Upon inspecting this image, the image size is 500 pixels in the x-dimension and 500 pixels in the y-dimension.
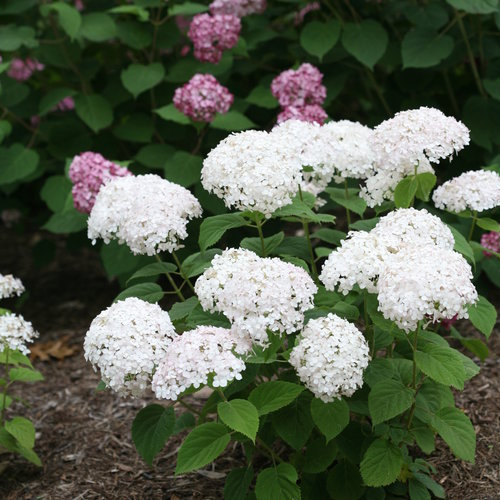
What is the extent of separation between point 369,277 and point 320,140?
68 centimetres

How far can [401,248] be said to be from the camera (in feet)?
7.39

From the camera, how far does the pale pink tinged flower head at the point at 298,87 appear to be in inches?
146

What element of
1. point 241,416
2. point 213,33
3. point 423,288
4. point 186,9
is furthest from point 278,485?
point 186,9

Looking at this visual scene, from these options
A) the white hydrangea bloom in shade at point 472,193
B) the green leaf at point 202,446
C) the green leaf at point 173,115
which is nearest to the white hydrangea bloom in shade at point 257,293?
the green leaf at point 202,446

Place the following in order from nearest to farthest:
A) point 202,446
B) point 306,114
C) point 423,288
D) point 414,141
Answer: point 423,288 → point 202,446 → point 414,141 → point 306,114

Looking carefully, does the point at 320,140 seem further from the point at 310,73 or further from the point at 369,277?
the point at 310,73

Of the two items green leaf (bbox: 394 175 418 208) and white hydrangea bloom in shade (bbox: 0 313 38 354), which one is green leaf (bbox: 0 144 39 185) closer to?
white hydrangea bloom in shade (bbox: 0 313 38 354)

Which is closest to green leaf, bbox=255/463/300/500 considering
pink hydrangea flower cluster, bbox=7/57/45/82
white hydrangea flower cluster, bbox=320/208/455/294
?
white hydrangea flower cluster, bbox=320/208/455/294

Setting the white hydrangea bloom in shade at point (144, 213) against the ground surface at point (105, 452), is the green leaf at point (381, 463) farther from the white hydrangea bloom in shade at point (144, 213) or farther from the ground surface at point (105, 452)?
the white hydrangea bloom in shade at point (144, 213)

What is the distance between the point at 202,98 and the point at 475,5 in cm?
139

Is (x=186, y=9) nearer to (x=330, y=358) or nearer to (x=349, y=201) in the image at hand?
(x=349, y=201)

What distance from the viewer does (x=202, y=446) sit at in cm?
220

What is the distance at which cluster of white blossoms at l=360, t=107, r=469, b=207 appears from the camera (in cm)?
250

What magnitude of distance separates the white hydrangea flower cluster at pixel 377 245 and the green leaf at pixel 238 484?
675mm
